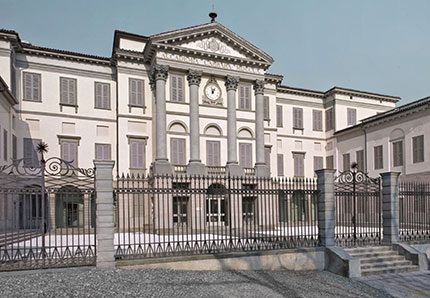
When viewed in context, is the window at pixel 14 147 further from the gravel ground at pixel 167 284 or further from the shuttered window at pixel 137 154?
the gravel ground at pixel 167 284

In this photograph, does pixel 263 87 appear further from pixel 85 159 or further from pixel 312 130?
pixel 85 159

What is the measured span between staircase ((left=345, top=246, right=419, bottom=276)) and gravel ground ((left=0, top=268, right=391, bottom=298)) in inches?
64.2

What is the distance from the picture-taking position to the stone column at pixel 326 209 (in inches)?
506

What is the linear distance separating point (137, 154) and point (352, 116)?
2137 cm

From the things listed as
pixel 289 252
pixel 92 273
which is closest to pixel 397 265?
pixel 289 252

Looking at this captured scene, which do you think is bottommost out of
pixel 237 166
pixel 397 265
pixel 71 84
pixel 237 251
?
pixel 397 265

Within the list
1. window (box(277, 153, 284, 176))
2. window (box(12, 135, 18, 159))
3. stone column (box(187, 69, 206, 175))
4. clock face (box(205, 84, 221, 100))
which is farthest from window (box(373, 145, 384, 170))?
window (box(12, 135, 18, 159))

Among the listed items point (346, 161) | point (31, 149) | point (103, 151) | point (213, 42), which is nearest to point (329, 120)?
point (346, 161)

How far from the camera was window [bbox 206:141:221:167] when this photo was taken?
A: 85.9ft

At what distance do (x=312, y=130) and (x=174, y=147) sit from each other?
15379mm

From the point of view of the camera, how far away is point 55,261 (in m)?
10.2

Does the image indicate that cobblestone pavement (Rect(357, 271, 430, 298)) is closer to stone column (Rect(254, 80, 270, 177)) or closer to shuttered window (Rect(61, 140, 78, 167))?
stone column (Rect(254, 80, 270, 177))

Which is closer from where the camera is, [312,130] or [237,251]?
[237,251]

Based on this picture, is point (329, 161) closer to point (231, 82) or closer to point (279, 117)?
point (279, 117)
